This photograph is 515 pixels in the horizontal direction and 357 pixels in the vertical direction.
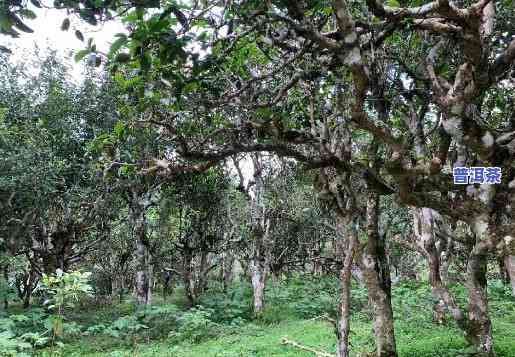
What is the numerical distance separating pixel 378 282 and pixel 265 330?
841cm

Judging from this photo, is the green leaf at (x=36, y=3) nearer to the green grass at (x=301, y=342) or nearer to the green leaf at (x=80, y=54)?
the green leaf at (x=80, y=54)

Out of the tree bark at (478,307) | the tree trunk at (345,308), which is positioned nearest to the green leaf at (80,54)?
the tree trunk at (345,308)

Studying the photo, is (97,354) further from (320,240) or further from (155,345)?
(320,240)

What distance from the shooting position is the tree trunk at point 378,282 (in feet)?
24.6

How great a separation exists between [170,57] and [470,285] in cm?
591

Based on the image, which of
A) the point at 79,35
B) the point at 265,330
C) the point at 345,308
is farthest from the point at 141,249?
the point at 79,35

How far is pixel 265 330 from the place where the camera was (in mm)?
15172

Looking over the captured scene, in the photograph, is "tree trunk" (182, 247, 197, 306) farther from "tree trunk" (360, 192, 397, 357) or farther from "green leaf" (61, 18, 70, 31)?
"green leaf" (61, 18, 70, 31)

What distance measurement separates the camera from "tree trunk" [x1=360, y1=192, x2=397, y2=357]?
296 inches

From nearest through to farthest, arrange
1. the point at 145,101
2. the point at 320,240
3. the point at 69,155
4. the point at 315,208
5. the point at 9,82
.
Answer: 1. the point at 145,101
2. the point at 9,82
3. the point at 69,155
4. the point at 315,208
5. the point at 320,240

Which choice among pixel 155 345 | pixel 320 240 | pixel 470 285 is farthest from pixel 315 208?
pixel 470 285

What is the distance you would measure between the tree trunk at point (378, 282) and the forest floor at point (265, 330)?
1.38m

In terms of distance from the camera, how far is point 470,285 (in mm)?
6957

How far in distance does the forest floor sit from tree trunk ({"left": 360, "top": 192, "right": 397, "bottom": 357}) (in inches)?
54.4
